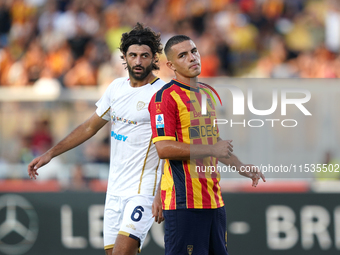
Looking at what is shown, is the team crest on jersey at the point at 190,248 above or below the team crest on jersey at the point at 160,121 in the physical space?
below

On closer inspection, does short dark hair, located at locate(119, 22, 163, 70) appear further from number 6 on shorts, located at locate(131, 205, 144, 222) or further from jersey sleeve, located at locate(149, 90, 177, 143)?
number 6 on shorts, located at locate(131, 205, 144, 222)

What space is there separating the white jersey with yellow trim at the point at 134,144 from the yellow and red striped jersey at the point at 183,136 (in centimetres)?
55

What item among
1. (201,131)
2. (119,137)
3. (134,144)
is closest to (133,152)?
(134,144)

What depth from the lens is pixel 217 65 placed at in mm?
9258

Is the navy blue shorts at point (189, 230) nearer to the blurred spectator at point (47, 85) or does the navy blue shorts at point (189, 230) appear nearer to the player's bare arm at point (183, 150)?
the player's bare arm at point (183, 150)

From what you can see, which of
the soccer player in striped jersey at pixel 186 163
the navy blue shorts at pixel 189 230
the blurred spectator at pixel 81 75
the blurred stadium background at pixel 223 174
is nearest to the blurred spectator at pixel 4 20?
the blurred stadium background at pixel 223 174

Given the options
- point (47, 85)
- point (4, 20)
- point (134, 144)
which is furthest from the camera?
point (4, 20)

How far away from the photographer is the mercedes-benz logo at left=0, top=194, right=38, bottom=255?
279 inches

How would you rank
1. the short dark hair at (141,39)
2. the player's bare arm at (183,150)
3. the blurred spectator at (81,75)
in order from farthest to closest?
the blurred spectator at (81,75) < the short dark hair at (141,39) < the player's bare arm at (183,150)

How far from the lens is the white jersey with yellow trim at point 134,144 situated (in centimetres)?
438

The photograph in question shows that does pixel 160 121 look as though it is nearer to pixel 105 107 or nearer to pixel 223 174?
pixel 105 107

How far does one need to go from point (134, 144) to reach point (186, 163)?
2.54 ft

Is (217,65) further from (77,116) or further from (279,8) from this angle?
(77,116)

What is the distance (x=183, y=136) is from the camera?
12.4ft
